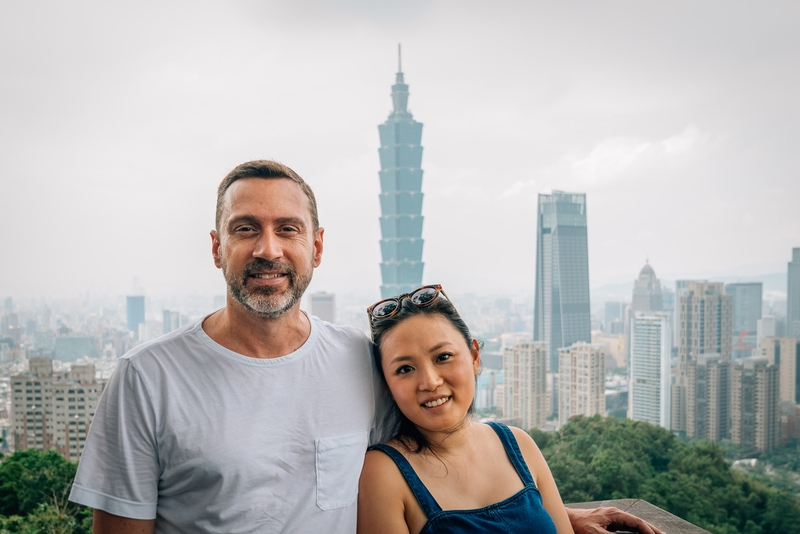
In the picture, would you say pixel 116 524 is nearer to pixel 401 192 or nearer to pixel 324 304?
pixel 324 304

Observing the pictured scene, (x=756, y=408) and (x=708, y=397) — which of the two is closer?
(x=756, y=408)

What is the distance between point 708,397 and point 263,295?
15352 millimetres

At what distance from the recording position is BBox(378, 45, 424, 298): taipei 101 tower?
38312mm

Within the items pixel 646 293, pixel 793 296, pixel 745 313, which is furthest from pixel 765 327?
pixel 646 293

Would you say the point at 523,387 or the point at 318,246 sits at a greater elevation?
the point at 318,246

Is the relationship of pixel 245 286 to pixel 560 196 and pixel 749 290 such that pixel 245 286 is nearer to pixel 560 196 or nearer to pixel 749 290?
pixel 749 290

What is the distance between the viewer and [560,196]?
2611 cm

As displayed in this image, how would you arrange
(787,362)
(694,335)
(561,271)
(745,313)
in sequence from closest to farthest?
(787,362) < (694,335) < (745,313) < (561,271)

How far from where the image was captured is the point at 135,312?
14328 millimetres

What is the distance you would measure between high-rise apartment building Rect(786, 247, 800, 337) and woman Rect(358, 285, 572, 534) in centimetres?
1690

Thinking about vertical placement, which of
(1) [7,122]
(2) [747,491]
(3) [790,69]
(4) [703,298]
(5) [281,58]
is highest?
(5) [281,58]

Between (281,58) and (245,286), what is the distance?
21.2 m

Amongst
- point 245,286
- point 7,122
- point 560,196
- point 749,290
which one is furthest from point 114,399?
point 560,196

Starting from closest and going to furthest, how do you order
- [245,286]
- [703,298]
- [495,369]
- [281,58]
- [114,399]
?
[114,399]
[245,286]
[703,298]
[495,369]
[281,58]
